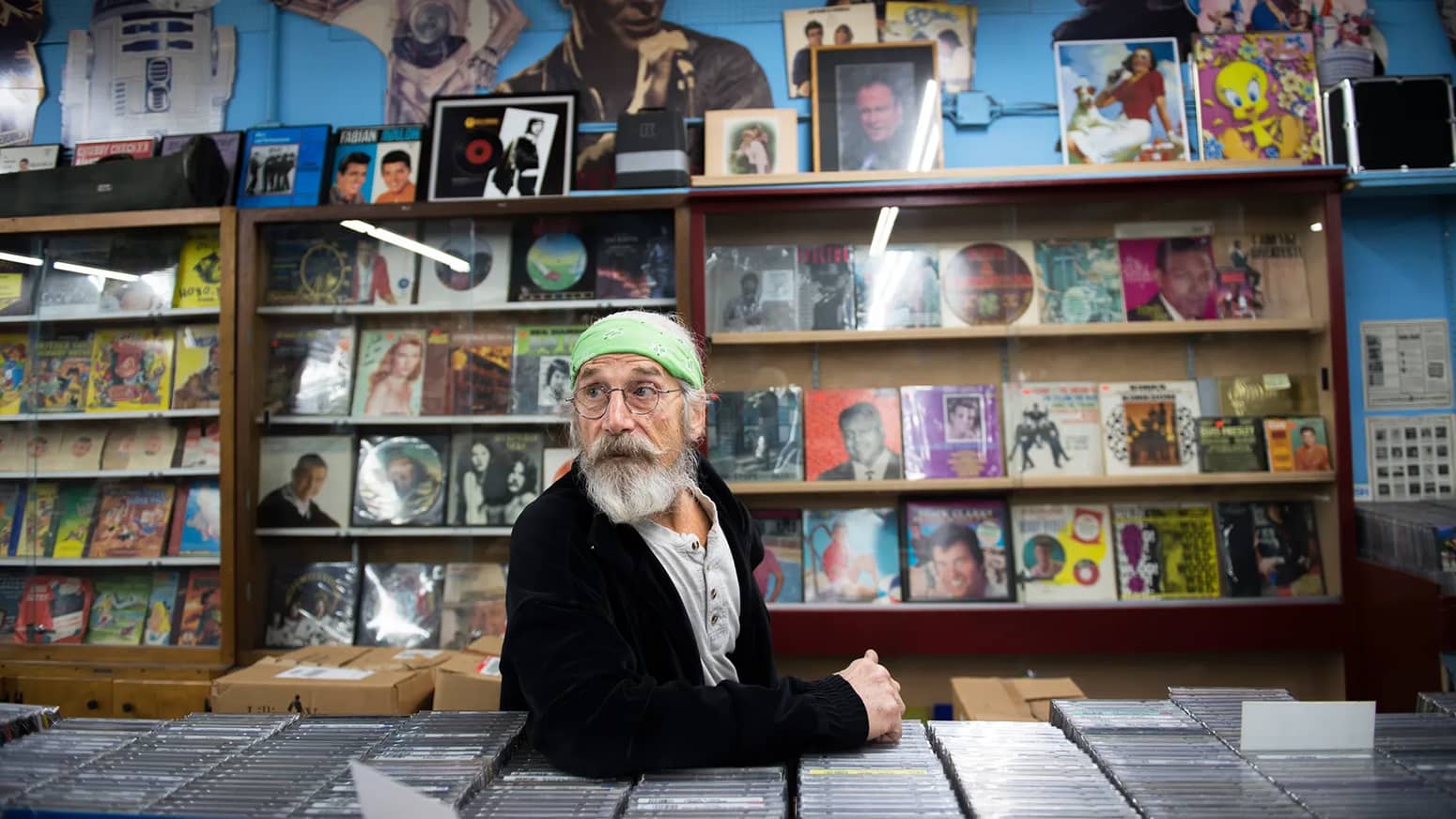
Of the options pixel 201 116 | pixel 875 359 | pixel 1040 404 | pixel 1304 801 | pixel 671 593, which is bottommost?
pixel 1304 801

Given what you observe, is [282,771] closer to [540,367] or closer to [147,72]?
[540,367]

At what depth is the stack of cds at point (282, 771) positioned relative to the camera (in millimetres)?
979

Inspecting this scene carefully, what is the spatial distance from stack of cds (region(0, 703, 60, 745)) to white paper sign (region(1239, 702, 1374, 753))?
1717 millimetres

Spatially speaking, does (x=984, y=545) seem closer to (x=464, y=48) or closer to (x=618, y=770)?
(x=618, y=770)

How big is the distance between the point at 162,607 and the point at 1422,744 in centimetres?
419

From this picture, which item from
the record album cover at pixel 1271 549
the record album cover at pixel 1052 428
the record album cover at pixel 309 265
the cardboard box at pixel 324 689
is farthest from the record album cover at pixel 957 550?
the record album cover at pixel 309 265

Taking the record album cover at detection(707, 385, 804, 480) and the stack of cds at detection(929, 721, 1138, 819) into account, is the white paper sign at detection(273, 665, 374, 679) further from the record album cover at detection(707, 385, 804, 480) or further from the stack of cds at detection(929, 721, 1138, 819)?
the stack of cds at detection(929, 721, 1138, 819)

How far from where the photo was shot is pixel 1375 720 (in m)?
1.16

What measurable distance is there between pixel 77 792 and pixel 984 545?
9.62 ft

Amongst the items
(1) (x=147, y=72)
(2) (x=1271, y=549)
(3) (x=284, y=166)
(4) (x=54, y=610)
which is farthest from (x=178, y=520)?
(2) (x=1271, y=549)

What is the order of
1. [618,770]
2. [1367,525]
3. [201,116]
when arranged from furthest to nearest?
1. [201,116]
2. [1367,525]
3. [618,770]

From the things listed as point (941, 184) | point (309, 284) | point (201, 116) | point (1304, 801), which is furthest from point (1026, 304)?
point (201, 116)

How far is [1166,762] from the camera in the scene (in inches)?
42.0

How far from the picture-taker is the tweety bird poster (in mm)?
3359
